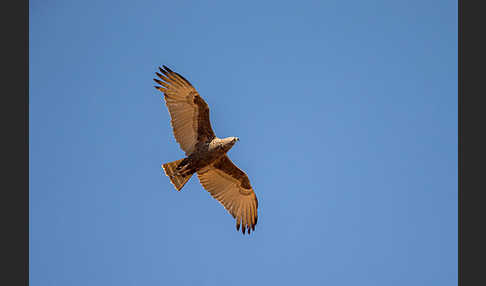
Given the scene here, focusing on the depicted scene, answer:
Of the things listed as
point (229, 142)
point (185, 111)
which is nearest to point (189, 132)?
point (185, 111)

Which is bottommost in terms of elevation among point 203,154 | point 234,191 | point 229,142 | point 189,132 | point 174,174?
point 234,191

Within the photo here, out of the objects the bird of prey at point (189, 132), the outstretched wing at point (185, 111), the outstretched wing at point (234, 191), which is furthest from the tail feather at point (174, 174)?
the outstretched wing at point (234, 191)

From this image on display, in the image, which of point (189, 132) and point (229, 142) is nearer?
point (229, 142)

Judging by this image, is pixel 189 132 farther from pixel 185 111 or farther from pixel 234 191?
pixel 234 191

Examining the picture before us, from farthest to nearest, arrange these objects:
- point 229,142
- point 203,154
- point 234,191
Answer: point 234,191 < point 203,154 < point 229,142

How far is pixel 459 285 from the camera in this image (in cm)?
960

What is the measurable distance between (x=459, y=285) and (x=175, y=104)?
7.98m

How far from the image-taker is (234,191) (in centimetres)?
1434

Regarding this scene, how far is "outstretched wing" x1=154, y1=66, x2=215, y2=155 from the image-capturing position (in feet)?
42.5

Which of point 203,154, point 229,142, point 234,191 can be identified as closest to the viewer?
point 229,142

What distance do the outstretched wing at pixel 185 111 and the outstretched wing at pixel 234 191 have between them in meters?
1.19

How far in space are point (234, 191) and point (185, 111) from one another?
2.91 meters

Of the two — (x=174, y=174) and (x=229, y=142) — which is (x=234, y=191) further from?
(x=174, y=174)

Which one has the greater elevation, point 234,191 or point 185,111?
point 185,111
